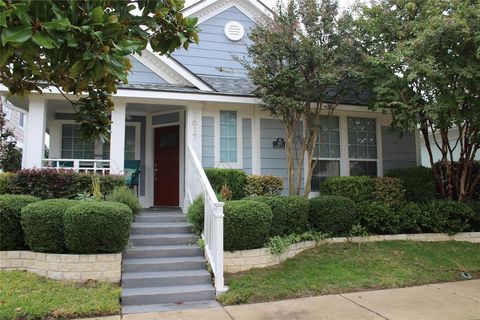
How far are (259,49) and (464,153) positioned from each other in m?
5.76

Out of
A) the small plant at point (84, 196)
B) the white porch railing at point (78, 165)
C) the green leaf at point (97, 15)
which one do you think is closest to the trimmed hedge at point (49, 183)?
the small plant at point (84, 196)

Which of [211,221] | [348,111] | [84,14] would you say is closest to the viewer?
[84,14]

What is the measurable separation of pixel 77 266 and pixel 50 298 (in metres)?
0.81

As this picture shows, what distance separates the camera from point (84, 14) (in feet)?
9.72

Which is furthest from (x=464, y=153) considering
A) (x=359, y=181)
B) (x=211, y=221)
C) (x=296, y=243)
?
(x=211, y=221)

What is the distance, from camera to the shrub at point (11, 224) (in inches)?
260

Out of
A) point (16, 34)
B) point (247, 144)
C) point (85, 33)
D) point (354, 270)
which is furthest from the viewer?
point (247, 144)

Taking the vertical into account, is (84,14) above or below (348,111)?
below

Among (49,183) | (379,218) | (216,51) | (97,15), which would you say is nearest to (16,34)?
(97,15)

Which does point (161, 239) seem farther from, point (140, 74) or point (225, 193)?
point (140, 74)

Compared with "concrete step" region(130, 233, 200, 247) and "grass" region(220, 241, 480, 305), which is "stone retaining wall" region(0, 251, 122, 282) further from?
"grass" region(220, 241, 480, 305)

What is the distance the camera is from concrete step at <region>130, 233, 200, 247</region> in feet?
24.4

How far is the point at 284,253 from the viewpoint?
7.70m

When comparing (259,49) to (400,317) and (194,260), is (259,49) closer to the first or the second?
(194,260)
